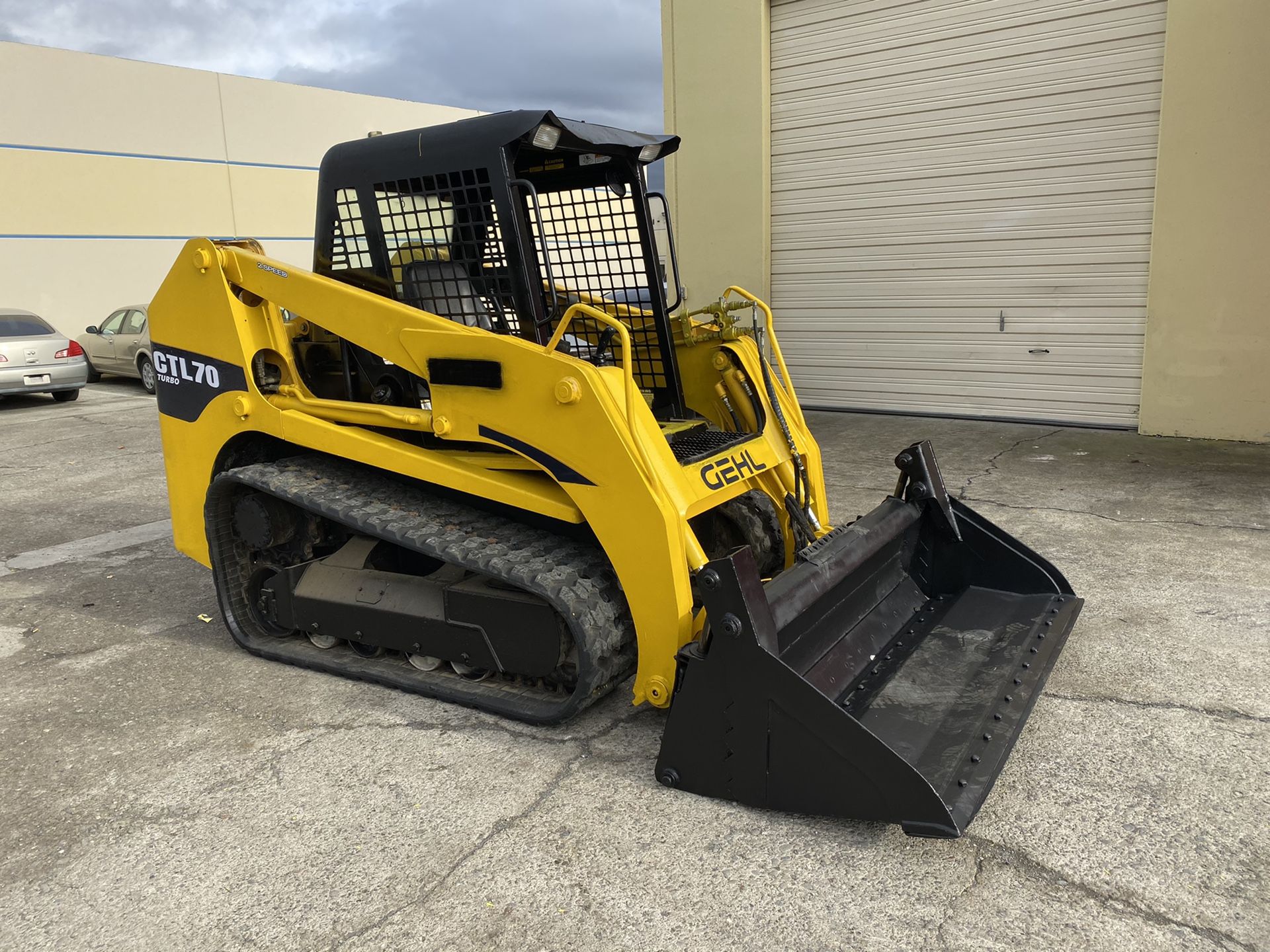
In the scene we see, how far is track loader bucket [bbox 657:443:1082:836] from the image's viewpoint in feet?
9.30

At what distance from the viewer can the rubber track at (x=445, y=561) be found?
3465mm

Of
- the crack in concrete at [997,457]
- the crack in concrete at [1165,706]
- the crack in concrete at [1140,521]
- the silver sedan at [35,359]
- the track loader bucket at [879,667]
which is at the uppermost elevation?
the silver sedan at [35,359]

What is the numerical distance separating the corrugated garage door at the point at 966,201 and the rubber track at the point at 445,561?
7.06 m

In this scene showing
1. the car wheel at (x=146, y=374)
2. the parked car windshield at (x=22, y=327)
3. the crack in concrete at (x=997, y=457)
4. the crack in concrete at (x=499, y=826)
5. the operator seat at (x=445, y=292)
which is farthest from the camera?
the car wheel at (x=146, y=374)

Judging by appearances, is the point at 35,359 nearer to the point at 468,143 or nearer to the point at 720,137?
the point at 720,137

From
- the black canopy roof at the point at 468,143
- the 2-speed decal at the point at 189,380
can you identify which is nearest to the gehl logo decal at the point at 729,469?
the black canopy roof at the point at 468,143

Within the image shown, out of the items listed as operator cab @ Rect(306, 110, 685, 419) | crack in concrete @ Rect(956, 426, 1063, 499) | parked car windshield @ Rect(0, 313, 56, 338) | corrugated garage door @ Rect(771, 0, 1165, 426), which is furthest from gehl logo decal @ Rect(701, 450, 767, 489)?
parked car windshield @ Rect(0, 313, 56, 338)

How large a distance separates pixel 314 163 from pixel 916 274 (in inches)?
659

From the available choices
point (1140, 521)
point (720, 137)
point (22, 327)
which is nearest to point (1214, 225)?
point (1140, 521)

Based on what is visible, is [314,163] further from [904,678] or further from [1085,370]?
[904,678]

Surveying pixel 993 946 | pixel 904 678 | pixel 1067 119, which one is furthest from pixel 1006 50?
pixel 993 946

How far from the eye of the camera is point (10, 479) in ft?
28.5

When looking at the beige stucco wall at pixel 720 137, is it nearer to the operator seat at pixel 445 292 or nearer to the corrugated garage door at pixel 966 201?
the corrugated garage door at pixel 966 201

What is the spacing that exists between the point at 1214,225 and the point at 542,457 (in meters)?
7.29
